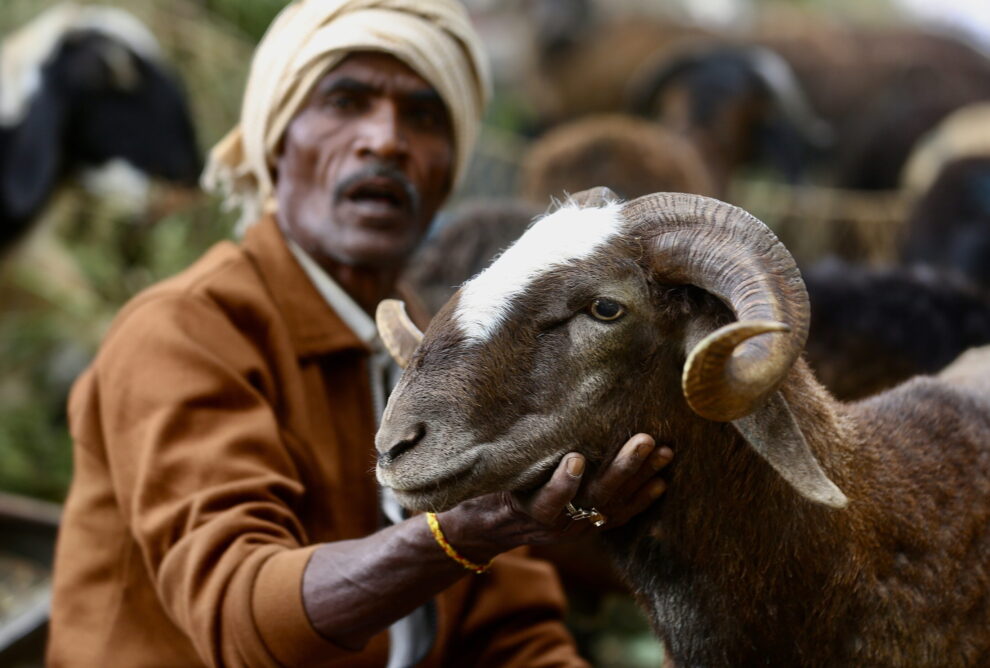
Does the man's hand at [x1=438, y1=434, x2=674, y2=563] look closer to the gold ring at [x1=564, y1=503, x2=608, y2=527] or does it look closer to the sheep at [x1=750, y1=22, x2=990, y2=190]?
the gold ring at [x1=564, y1=503, x2=608, y2=527]

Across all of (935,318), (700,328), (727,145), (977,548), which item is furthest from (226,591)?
(727,145)

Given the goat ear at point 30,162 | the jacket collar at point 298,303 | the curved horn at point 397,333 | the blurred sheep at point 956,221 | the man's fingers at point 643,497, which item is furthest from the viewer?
the goat ear at point 30,162

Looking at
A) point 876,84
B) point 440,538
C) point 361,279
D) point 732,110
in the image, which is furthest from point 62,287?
point 876,84

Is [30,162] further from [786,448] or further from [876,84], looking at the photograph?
[876,84]

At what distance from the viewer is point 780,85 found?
407 inches

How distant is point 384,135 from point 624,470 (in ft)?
4.33

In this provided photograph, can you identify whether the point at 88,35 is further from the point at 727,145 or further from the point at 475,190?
the point at 727,145

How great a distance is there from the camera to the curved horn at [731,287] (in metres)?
1.92

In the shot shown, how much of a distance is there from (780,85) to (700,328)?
867 centimetres

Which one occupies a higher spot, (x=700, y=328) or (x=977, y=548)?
(x=700, y=328)

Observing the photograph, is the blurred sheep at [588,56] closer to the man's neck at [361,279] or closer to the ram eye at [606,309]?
the man's neck at [361,279]

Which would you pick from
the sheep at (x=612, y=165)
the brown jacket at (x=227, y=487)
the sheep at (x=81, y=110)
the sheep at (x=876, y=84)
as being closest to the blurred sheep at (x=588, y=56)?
the sheep at (x=876, y=84)

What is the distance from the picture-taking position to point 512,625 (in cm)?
335

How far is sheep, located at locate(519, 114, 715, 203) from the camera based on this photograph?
666cm
